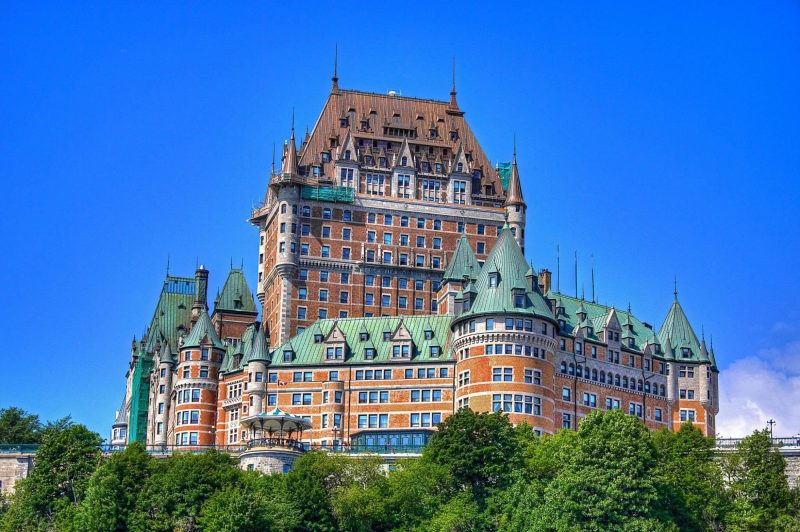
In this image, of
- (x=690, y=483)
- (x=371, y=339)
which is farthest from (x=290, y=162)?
(x=690, y=483)

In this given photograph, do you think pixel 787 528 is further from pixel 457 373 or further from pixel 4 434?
pixel 4 434

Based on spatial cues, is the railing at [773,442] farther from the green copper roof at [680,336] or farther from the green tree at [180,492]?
the green tree at [180,492]

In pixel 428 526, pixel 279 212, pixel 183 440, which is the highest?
pixel 279 212

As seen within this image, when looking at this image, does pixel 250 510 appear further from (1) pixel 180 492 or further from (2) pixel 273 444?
(2) pixel 273 444

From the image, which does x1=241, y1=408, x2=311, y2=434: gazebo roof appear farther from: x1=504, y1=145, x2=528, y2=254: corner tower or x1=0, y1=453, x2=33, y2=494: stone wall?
x1=504, y1=145, x2=528, y2=254: corner tower

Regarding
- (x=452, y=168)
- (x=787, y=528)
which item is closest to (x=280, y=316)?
(x=452, y=168)

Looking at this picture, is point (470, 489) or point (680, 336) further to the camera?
point (680, 336)

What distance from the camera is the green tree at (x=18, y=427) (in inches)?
7185

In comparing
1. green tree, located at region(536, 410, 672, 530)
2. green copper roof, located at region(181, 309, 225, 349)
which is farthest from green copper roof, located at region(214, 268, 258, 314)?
green tree, located at region(536, 410, 672, 530)

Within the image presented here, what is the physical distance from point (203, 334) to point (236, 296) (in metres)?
14.2

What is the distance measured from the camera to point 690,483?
447 feet

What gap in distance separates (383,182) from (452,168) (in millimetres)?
8258

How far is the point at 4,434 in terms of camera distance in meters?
183

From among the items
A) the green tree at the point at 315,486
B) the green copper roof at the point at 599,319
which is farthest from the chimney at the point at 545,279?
the green tree at the point at 315,486
